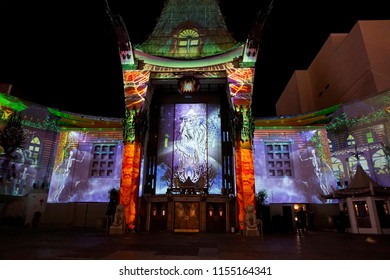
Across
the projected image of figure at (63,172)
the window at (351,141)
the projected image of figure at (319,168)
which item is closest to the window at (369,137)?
the window at (351,141)

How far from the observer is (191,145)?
71.8ft

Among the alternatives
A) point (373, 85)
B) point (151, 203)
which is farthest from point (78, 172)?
point (373, 85)

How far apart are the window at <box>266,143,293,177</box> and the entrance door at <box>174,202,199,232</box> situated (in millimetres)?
8063

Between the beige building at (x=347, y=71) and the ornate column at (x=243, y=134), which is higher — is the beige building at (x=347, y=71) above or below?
above

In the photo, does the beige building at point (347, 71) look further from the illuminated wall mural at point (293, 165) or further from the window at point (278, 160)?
the window at point (278, 160)

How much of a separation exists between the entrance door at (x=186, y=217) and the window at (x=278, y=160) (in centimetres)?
806

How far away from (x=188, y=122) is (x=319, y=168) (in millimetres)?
13180

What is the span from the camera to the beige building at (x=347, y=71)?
20.4 metres

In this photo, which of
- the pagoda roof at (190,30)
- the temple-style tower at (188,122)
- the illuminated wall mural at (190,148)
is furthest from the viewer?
the pagoda roof at (190,30)

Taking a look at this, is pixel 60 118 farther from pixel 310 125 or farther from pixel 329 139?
pixel 329 139

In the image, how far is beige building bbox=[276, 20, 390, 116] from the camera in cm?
2039

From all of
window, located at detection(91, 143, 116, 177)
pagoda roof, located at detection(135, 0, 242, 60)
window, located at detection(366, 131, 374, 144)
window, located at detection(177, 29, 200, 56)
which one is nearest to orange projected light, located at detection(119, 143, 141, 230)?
window, located at detection(91, 143, 116, 177)

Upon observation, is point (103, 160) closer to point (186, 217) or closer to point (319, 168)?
point (186, 217)

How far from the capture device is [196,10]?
950 inches
